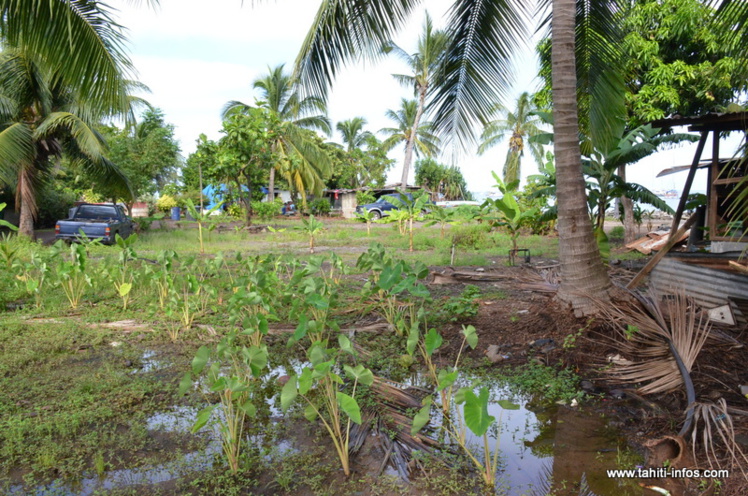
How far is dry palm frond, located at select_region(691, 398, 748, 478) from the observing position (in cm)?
220

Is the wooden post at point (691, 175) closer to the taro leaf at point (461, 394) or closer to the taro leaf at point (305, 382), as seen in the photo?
the taro leaf at point (461, 394)

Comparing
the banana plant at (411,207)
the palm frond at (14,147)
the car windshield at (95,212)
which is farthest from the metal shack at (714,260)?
the car windshield at (95,212)

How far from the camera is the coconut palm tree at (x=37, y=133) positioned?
35.9ft

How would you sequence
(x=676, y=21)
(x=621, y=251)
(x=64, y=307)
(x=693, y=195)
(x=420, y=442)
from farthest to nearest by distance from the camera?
(x=621, y=251), (x=676, y=21), (x=693, y=195), (x=64, y=307), (x=420, y=442)

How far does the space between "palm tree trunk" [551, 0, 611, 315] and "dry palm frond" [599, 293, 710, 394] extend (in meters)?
0.31

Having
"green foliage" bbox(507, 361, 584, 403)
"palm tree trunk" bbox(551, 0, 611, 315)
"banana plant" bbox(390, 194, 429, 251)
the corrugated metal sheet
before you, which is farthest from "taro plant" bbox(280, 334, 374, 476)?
"banana plant" bbox(390, 194, 429, 251)

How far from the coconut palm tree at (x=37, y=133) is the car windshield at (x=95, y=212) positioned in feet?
2.08

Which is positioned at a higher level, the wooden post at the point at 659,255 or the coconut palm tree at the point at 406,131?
the coconut palm tree at the point at 406,131

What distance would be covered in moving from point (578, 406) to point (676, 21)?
1025 centimetres

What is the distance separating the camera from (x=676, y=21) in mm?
10180

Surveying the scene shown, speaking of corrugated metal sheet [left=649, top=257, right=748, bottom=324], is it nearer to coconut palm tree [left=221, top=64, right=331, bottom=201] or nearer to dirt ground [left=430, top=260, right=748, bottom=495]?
dirt ground [left=430, top=260, right=748, bottom=495]

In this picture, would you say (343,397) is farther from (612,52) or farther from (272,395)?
(612,52)

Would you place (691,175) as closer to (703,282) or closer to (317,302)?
(703,282)

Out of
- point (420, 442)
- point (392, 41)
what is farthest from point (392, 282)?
point (392, 41)
